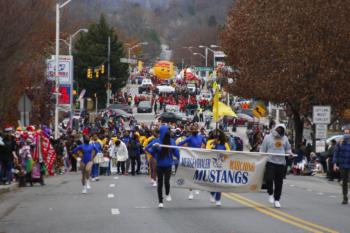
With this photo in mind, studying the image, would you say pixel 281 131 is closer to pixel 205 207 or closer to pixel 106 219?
pixel 205 207

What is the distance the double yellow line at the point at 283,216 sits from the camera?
16253mm

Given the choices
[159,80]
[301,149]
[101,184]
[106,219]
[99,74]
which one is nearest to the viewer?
[106,219]

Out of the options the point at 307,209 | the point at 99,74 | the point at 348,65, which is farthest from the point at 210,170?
the point at 99,74

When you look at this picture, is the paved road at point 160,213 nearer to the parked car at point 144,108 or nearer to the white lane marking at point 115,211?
the white lane marking at point 115,211

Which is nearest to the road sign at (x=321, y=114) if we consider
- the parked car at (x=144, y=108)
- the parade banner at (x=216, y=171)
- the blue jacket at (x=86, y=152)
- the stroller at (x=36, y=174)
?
the stroller at (x=36, y=174)

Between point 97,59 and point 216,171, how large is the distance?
78314 mm

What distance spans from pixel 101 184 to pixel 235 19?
26.9 meters

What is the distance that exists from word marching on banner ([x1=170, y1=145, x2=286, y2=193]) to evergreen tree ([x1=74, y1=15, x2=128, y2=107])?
76086mm

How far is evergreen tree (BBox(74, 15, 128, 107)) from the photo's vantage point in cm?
9975

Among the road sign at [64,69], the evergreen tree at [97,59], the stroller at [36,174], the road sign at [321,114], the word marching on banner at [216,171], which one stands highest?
the evergreen tree at [97,59]

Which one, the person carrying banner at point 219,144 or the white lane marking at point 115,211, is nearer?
the white lane marking at point 115,211

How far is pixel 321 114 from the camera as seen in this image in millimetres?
42844

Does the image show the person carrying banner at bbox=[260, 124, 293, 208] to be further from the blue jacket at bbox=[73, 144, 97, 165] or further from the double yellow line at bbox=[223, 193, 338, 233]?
the blue jacket at bbox=[73, 144, 97, 165]

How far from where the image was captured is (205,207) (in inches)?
825
